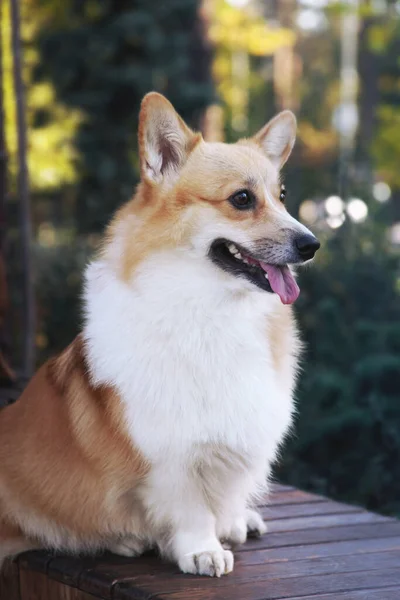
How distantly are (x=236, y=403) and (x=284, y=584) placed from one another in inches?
24.3

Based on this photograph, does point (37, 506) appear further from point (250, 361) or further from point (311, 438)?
point (311, 438)

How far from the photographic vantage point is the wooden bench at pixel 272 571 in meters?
2.87

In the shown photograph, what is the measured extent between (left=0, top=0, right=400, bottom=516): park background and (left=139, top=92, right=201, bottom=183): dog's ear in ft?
8.53

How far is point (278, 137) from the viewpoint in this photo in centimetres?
344

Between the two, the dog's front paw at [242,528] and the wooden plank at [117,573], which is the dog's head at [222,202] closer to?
the dog's front paw at [242,528]

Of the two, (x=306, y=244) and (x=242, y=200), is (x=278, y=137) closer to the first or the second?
(x=242, y=200)

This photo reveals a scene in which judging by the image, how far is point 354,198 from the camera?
21.6ft

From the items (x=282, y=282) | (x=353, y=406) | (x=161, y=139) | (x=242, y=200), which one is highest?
(x=161, y=139)

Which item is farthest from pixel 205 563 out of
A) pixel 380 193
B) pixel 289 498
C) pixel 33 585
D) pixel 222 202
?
pixel 380 193

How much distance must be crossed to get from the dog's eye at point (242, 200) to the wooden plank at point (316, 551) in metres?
1.26

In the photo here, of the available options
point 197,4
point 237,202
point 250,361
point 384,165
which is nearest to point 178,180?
point 237,202

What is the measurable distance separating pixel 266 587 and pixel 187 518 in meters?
0.34

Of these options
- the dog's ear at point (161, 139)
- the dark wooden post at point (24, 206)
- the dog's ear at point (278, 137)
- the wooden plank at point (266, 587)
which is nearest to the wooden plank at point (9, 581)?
the wooden plank at point (266, 587)

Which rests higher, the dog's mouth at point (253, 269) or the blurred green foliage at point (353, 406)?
the dog's mouth at point (253, 269)
